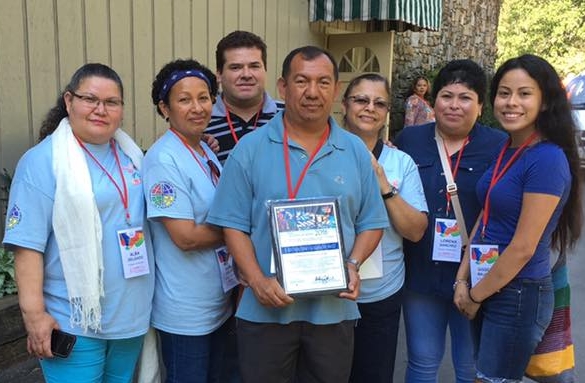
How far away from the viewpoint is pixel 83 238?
80.7 inches

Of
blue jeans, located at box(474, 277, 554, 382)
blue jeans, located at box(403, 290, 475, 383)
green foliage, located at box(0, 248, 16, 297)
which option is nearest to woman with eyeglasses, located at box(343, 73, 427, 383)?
blue jeans, located at box(403, 290, 475, 383)

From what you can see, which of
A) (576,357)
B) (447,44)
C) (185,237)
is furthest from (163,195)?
(447,44)

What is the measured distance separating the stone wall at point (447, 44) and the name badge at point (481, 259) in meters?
7.38

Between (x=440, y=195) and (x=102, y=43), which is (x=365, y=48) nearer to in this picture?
(x=102, y=43)

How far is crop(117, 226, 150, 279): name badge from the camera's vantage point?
218 cm

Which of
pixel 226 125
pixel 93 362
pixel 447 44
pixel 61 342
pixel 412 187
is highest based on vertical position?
pixel 447 44

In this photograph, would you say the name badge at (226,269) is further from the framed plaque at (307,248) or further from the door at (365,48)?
the door at (365,48)

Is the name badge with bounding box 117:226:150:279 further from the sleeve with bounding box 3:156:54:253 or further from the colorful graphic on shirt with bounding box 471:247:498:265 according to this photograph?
the colorful graphic on shirt with bounding box 471:247:498:265

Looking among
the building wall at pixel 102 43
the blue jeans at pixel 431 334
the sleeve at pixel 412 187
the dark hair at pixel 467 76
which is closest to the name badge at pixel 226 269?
the sleeve at pixel 412 187

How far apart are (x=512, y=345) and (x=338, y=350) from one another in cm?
72

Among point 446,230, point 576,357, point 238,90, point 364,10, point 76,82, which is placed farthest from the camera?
point 364,10

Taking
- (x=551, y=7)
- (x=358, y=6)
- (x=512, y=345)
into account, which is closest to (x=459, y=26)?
(x=358, y=6)

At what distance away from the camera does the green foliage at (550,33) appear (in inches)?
942

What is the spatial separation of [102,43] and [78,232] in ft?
9.61
